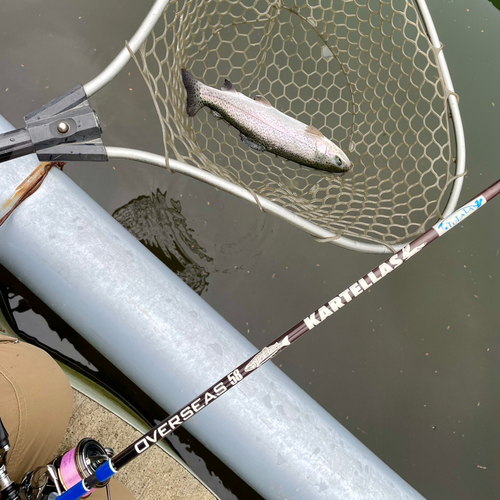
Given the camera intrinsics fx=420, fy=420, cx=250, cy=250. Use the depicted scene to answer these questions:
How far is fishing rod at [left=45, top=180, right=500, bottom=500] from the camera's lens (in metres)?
0.88

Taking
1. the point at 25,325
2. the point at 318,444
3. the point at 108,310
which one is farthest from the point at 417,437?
the point at 25,325

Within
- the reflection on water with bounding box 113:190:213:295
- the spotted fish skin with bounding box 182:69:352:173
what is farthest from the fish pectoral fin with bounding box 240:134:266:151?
the reflection on water with bounding box 113:190:213:295

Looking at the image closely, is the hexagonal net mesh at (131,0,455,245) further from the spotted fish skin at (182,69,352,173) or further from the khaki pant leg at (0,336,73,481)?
the khaki pant leg at (0,336,73,481)

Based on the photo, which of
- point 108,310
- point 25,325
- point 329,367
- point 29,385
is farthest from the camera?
point 329,367

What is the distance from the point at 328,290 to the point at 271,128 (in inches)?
29.2

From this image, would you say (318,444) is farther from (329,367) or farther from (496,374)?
(496,374)

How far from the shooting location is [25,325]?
66.4 inches

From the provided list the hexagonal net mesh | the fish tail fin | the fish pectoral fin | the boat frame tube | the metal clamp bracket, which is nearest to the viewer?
the metal clamp bracket

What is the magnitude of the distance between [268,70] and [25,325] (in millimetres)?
1470

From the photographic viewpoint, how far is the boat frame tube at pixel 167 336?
1245 mm

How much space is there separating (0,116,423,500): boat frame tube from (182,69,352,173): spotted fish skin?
1.94 feet

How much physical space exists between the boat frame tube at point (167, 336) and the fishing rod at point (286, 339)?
14.3 inches

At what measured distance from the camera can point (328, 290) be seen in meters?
1.84

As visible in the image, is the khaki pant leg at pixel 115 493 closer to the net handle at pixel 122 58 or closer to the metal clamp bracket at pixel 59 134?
the metal clamp bracket at pixel 59 134
